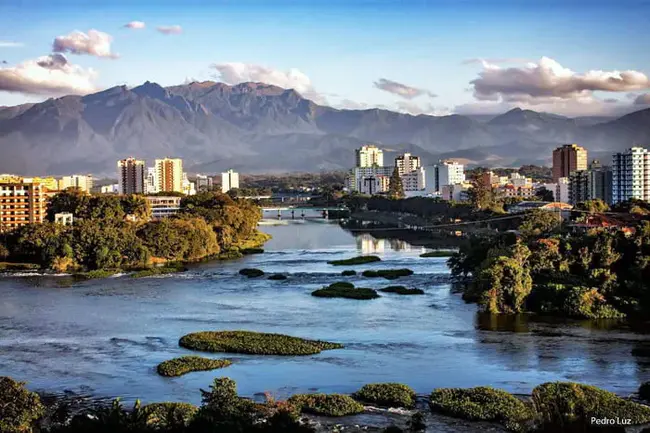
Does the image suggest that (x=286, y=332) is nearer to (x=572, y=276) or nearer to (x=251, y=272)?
(x=572, y=276)

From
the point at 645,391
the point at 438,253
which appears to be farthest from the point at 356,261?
the point at 645,391

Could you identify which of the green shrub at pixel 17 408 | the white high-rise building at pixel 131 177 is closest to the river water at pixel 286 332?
the green shrub at pixel 17 408

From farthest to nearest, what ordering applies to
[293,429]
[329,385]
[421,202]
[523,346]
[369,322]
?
[421,202] < [369,322] < [523,346] < [329,385] < [293,429]

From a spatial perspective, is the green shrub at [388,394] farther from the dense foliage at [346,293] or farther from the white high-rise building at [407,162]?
the white high-rise building at [407,162]

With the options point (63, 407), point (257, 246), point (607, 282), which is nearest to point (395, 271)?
point (607, 282)

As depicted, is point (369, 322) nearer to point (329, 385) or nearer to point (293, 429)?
point (329, 385)
